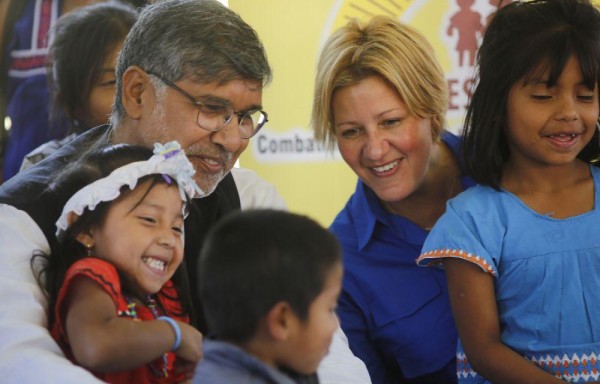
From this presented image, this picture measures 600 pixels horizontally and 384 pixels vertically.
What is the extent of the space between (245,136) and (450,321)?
82 centimetres

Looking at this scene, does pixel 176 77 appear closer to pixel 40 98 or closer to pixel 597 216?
pixel 597 216

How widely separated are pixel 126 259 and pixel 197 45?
1.86 ft

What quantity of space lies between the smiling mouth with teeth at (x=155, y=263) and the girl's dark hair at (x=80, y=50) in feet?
5.17

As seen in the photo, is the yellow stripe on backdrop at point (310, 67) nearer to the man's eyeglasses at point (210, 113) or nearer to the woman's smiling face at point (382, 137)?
the woman's smiling face at point (382, 137)

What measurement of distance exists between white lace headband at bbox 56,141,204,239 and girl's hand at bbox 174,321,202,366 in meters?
0.28

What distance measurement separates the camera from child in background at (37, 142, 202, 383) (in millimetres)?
1896

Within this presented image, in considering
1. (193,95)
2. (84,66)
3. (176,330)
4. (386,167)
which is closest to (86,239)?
(176,330)

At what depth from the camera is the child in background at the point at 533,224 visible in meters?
2.32

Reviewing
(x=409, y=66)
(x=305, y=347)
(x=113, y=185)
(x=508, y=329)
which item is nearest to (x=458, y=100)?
(x=409, y=66)

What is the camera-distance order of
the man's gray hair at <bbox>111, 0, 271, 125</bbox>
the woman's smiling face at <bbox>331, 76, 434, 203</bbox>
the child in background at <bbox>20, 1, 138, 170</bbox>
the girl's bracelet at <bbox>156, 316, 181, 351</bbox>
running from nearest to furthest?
the girl's bracelet at <bbox>156, 316, 181, 351</bbox> < the man's gray hair at <bbox>111, 0, 271, 125</bbox> < the woman's smiling face at <bbox>331, 76, 434, 203</bbox> < the child in background at <bbox>20, 1, 138, 170</bbox>

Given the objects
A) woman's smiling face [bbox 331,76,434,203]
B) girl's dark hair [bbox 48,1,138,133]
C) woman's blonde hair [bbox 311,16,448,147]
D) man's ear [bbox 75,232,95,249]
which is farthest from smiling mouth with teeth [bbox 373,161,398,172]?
girl's dark hair [bbox 48,1,138,133]

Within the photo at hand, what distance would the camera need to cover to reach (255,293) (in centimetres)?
155

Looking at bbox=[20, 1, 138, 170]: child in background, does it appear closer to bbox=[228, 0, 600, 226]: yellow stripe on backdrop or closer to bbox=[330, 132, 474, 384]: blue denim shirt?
bbox=[228, 0, 600, 226]: yellow stripe on backdrop

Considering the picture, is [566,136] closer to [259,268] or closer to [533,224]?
[533,224]
